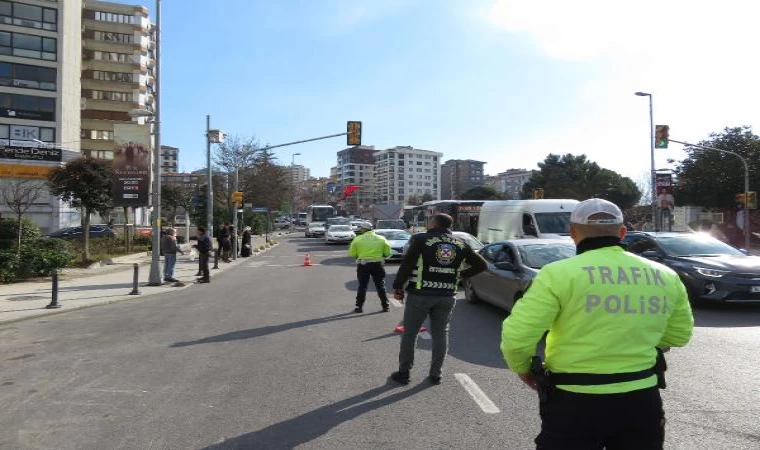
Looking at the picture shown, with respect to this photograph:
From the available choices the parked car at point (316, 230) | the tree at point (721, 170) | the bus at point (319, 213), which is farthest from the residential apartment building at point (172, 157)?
the tree at point (721, 170)

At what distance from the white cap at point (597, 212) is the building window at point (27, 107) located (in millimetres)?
59567

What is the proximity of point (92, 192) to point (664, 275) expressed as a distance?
23.8 meters

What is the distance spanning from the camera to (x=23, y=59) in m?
51.0

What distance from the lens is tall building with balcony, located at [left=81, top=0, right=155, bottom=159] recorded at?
2869 inches

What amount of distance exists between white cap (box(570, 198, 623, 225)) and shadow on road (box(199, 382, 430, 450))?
9.22 feet

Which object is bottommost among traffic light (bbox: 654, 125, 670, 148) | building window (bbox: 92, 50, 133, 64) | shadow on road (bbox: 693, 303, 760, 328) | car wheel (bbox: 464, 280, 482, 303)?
shadow on road (bbox: 693, 303, 760, 328)

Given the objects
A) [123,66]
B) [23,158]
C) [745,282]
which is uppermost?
[123,66]

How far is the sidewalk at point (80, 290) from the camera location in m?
11.6

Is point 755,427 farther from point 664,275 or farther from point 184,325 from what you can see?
point 184,325

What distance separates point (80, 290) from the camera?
48.5 ft

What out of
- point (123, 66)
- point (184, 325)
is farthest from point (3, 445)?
point (123, 66)

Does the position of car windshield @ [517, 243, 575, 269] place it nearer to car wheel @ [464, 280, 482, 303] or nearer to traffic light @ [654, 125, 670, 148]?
car wheel @ [464, 280, 482, 303]

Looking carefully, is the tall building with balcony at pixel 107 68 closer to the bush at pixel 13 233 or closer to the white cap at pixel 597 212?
the bush at pixel 13 233

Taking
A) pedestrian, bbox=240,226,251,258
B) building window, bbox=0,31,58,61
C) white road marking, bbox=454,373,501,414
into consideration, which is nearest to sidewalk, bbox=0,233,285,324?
pedestrian, bbox=240,226,251,258
